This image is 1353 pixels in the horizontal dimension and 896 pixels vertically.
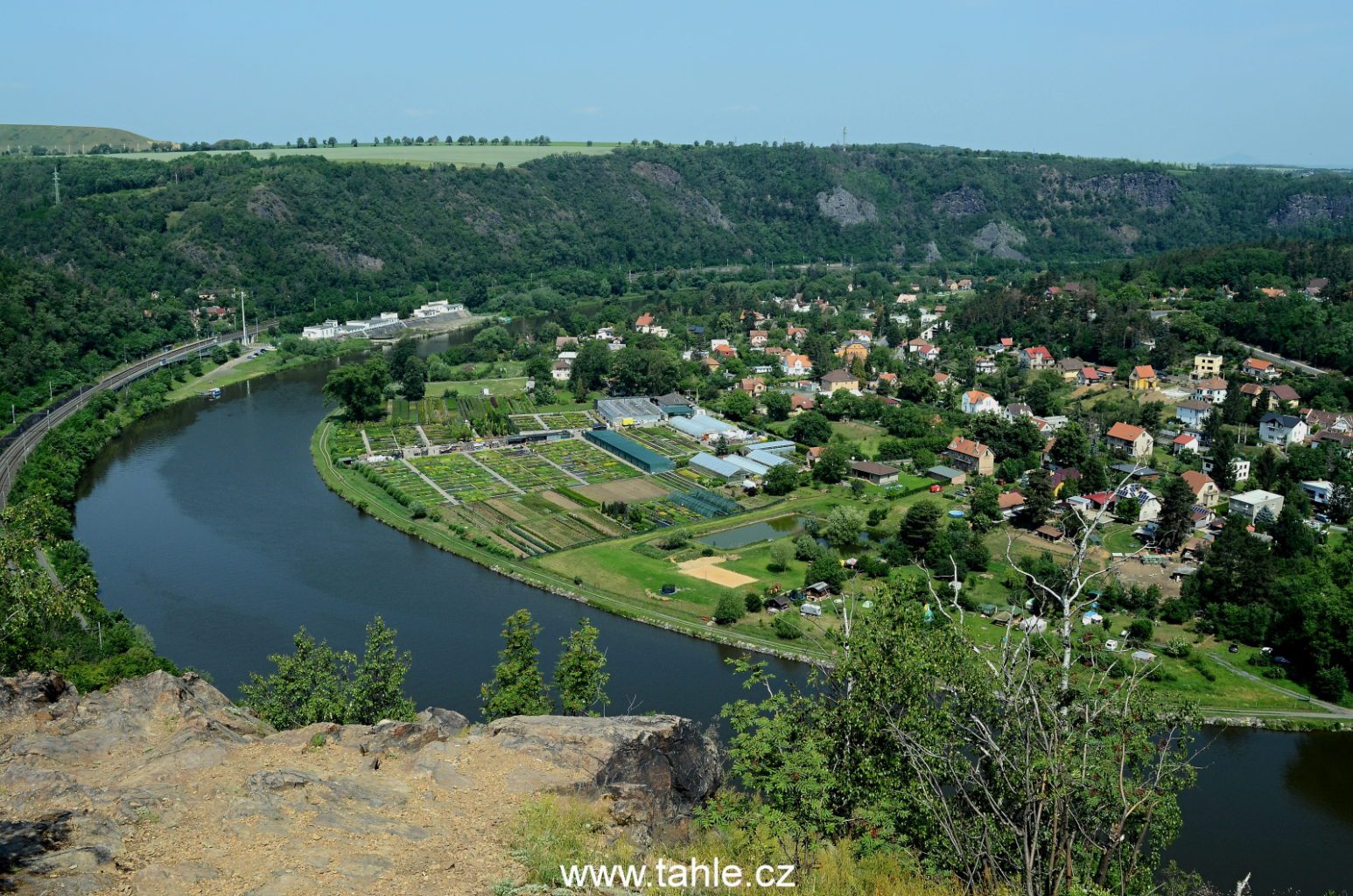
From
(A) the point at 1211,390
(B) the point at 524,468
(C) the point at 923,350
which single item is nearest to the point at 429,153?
(C) the point at 923,350

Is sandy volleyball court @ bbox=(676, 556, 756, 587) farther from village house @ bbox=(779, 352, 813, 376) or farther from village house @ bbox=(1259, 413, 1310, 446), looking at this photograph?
village house @ bbox=(779, 352, 813, 376)

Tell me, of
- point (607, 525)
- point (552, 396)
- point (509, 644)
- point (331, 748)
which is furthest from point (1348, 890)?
point (552, 396)

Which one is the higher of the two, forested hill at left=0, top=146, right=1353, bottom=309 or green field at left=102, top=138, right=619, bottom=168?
green field at left=102, top=138, right=619, bottom=168

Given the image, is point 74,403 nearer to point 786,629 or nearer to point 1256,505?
point 786,629

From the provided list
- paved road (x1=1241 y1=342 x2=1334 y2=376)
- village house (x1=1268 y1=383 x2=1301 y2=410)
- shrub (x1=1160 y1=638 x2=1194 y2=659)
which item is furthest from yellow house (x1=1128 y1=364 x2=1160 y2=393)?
shrub (x1=1160 y1=638 x2=1194 y2=659)

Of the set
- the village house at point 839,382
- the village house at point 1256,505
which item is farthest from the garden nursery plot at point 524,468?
the village house at point 1256,505

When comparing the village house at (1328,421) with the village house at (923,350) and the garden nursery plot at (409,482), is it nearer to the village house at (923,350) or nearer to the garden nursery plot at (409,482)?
the village house at (923,350)

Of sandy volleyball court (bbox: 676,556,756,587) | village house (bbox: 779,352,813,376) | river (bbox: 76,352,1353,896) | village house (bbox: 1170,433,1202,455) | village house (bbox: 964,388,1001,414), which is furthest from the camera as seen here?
village house (bbox: 779,352,813,376)

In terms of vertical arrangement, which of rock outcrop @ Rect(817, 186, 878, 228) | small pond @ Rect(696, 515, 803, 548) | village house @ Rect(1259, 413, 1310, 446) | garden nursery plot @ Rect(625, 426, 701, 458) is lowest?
small pond @ Rect(696, 515, 803, 548)
